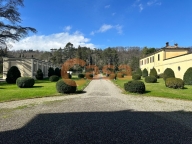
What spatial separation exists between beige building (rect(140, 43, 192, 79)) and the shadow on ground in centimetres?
1902

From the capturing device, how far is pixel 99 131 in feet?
13.9

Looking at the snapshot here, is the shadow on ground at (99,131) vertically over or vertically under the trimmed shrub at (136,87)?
under

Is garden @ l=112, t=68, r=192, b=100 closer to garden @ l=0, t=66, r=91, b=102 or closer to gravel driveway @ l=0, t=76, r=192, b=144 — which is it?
garden @ l=0, t=66, r=91, b=102

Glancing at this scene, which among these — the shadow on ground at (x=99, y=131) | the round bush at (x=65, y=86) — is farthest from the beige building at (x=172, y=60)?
the shadow on ground at (x=99, y=131)

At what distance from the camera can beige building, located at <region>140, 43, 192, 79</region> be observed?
71.7 ft

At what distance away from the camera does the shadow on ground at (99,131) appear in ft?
12.2

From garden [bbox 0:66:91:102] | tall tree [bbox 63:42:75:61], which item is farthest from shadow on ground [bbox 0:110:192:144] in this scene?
tall tree [bbox 63:42:75:61]

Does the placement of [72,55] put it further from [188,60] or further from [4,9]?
[188,60]

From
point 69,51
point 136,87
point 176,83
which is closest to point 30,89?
point 136,87

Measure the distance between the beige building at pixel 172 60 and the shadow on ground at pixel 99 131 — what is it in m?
19.0

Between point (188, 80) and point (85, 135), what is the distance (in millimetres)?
17588

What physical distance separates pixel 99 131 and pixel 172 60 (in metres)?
25.9

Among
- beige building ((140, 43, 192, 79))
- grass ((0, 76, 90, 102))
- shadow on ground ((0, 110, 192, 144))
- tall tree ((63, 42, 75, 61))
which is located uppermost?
tall tree ((63, 42, 75, 61))

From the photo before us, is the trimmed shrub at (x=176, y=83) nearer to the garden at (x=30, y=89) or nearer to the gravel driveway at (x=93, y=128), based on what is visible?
the garden at (x=30, y=89)
